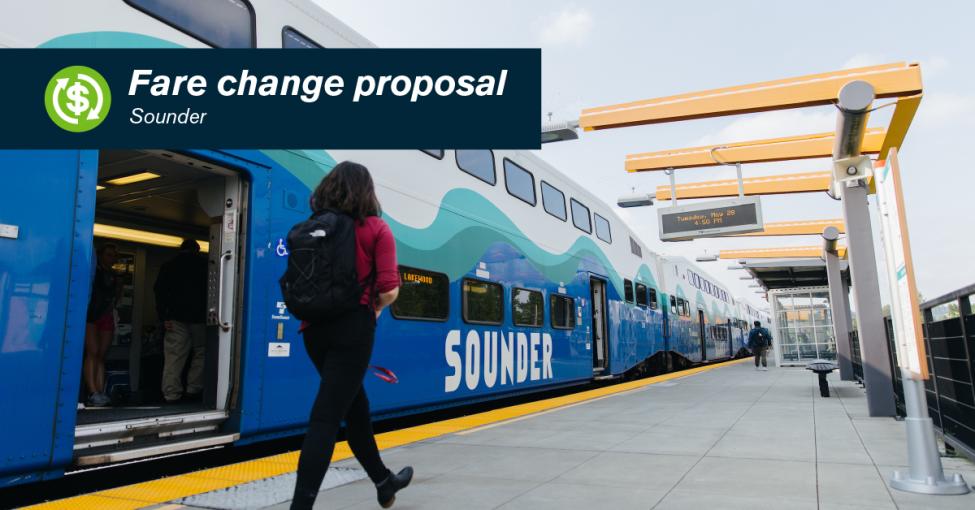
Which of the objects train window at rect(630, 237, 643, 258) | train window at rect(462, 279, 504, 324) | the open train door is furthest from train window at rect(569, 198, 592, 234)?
the open train door

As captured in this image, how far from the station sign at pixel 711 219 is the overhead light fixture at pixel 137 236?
898 centimetres

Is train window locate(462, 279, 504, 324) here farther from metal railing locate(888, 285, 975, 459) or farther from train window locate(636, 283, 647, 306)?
train window locate(636, 283, 647, 306)

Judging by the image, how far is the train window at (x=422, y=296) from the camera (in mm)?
6234

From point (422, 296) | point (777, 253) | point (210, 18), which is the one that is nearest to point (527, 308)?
point (422, 296)

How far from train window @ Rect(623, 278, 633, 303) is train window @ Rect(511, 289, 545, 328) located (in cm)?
493

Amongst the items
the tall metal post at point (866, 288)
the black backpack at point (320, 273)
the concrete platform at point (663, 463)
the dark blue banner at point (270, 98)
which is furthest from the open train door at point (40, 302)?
the tall metal post at point (866, 288)

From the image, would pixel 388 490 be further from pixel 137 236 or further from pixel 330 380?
pixel 137 236

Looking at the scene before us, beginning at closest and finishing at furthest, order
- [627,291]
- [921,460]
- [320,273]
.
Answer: [320,273] → [921,460] → [627,291]

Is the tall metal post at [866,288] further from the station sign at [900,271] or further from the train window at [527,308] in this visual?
the train window at [527,308]

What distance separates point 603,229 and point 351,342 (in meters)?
10.9

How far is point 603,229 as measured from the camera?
515 inches

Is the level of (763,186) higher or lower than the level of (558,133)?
lower

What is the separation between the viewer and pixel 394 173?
630cm

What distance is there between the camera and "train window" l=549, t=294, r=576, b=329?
984cm
